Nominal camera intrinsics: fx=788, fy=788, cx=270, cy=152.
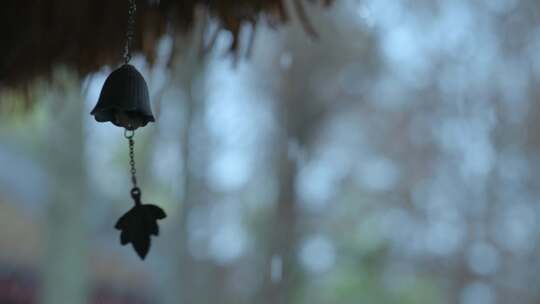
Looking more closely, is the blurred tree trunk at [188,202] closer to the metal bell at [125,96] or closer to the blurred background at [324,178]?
the blurred background at [324,178]


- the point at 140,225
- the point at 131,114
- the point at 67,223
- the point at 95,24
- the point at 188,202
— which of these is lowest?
the point at 140,225

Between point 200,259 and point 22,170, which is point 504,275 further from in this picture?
point 22,170

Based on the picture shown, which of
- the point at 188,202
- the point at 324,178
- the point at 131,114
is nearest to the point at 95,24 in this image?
the point at 131,114

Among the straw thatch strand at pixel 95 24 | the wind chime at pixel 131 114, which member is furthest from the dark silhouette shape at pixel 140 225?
the straw thatch strand at pixel 95 24

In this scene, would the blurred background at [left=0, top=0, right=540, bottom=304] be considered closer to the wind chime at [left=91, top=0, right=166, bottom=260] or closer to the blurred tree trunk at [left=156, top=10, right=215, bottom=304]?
the blurred tree trunk at [left=156, top=10, right=215, bottom=304]

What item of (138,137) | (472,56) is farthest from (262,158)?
(472,56)

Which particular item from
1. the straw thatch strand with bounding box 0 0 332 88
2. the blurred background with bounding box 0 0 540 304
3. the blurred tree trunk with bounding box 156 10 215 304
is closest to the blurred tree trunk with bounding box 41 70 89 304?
the blurred background with bounding box 0 0 540 304

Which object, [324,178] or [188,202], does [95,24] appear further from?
[324,178]
